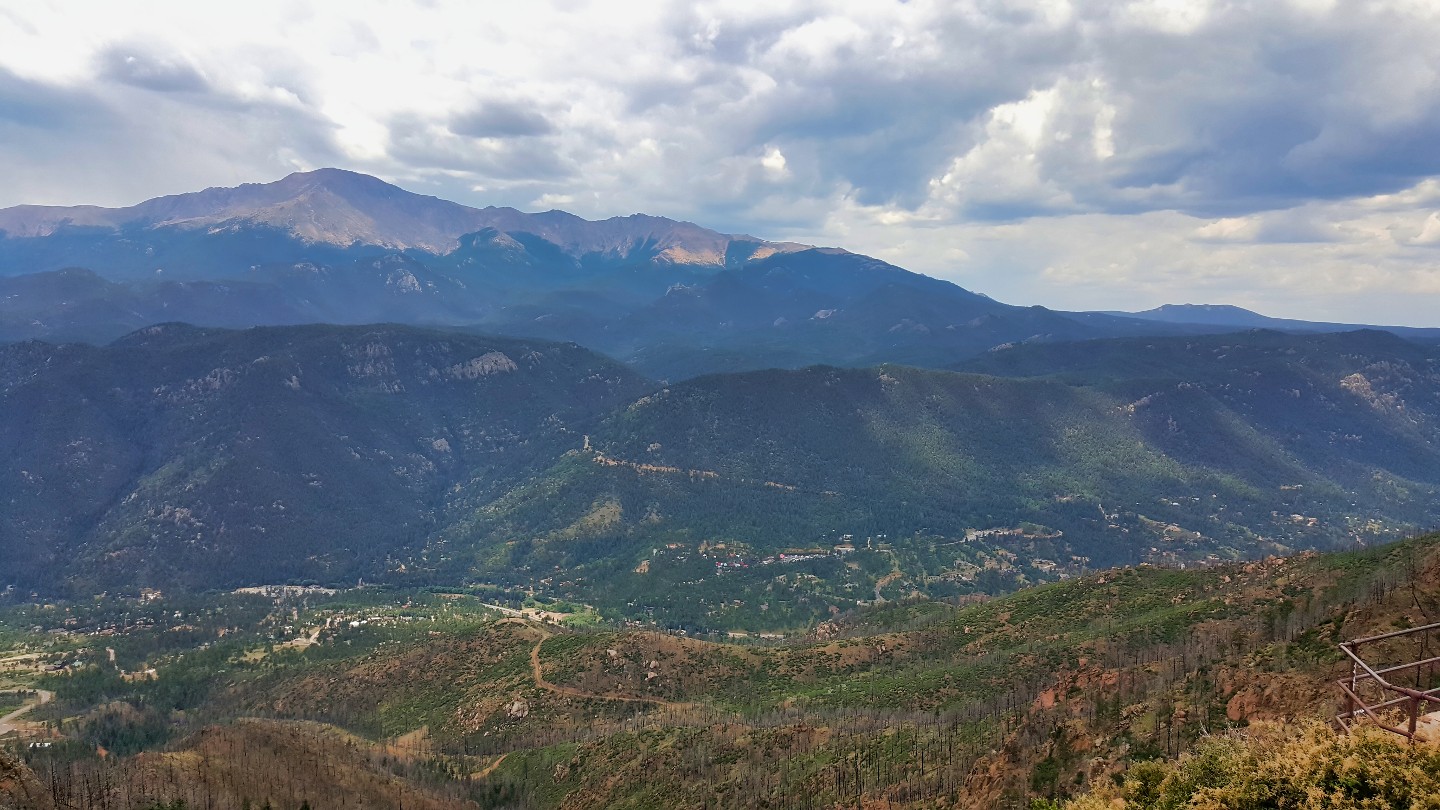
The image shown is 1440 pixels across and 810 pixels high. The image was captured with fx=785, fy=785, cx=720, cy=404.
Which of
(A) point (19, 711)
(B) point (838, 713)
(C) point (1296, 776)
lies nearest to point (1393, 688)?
(C) point (1296, 776)

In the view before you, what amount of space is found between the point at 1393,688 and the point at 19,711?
232m

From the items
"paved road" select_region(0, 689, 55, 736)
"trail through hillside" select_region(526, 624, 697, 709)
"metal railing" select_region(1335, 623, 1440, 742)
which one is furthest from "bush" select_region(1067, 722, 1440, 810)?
"paved road" select_region(0, 689, 55, 736)

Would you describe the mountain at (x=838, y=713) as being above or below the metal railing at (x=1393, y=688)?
below

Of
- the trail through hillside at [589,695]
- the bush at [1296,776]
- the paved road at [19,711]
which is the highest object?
the bush at [1296,776]

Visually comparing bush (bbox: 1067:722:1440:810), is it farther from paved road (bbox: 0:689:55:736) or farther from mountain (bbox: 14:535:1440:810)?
paved road (bbox: 0:689:55:736)

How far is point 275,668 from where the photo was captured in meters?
195

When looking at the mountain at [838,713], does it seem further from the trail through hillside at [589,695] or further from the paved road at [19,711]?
the paved road at [19,711]

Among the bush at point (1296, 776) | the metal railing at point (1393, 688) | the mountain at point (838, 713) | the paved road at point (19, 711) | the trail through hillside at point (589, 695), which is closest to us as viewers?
the metal railing at point (1393, 688)

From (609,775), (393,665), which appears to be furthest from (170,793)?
(393,665)

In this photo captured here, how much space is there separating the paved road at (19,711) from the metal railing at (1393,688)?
20800 cm

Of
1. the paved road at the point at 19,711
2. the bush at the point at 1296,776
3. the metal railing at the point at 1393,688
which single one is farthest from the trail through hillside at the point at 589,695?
the bush at the point at 1296,776

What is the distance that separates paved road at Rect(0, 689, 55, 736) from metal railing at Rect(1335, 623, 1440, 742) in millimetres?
208003

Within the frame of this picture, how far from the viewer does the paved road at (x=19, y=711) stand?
6153 inches

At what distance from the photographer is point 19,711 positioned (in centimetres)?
16938
